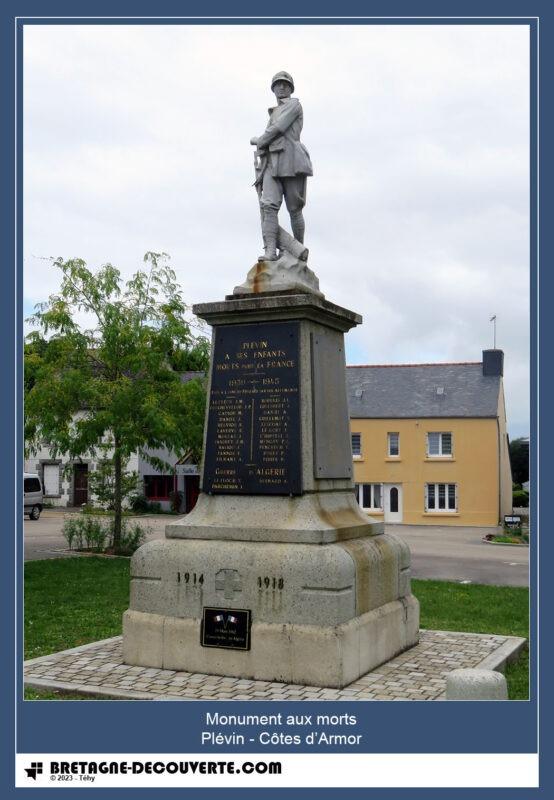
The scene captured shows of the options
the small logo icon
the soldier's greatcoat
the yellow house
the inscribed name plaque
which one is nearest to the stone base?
the inscribed name plaque

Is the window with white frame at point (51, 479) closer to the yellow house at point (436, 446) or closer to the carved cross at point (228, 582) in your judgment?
the yellow house at point (436, 446)

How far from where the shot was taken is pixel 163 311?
2128cm

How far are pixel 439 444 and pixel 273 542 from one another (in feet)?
108

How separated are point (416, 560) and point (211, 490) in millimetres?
14382

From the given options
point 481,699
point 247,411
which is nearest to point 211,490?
point 247,411

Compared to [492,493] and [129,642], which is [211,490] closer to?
[129,642]

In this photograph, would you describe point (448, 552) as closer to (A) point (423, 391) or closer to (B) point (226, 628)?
(A) point (423, 391)

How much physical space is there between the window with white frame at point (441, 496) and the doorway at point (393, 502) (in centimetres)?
128

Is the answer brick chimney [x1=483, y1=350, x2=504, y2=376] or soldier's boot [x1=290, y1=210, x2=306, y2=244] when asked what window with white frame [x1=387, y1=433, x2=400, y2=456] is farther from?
soldier's boot [x1=290, y1=210, x2=306, y2=244]

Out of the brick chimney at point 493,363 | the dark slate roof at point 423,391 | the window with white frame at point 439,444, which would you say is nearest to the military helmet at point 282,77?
the dark slate roof at point 423,391

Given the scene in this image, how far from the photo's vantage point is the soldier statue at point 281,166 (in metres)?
9.27

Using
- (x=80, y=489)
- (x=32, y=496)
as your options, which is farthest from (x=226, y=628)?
(x=80, y=489)

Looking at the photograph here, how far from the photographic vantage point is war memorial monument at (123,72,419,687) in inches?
309

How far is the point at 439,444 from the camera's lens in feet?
132
